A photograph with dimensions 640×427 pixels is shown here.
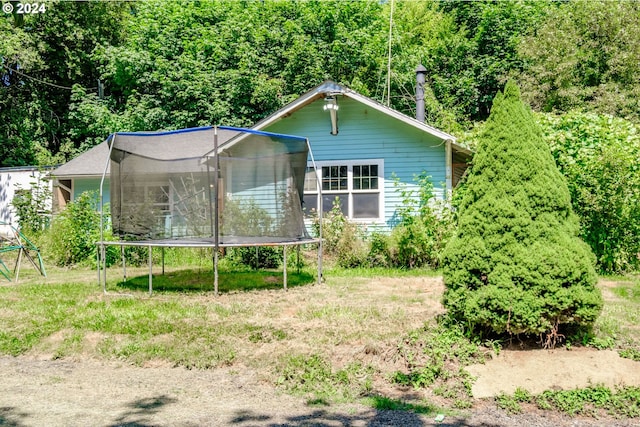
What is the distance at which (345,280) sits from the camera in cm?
1023

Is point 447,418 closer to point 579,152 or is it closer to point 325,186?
point 579,152

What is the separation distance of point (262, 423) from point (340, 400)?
2.70ft

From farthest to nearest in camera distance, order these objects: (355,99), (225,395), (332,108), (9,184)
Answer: (9,184) → (355,99) → (332,108) → (225,395)

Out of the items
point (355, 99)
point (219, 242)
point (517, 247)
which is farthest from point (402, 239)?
point (517, 247)

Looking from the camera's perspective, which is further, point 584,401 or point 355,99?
point 355,99

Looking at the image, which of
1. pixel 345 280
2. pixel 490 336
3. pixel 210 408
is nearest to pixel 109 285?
pixel 345 280

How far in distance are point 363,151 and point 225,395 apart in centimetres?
1034

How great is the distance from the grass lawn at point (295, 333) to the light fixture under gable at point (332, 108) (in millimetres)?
5593

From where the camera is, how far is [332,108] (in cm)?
1370

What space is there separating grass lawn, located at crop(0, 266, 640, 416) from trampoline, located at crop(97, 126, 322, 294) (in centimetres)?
89

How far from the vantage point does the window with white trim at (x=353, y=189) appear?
→ 14195 millimetres

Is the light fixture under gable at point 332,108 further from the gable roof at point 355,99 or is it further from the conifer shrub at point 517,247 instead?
the conifer shrub at point 517,247

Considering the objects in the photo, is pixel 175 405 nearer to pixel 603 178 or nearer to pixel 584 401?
pixel 584 401

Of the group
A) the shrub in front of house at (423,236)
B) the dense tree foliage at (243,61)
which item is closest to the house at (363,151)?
the shrub in front of house at (423,236)
